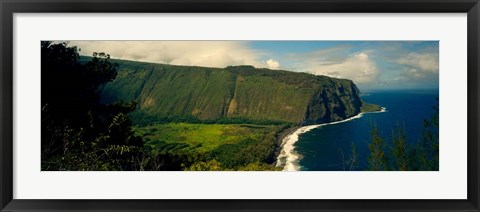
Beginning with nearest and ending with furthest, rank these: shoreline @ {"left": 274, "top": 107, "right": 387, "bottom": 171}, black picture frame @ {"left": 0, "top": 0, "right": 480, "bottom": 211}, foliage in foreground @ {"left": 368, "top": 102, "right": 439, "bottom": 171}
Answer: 1. black picture frame @ {"left": 0, "top": 0, "right": 480, "bottom": 211}
2. foliage in foreground @ {"left": 368, "top": 102, "right": 439, "bottom": 171}
3. shoreline @ {"left": 274, "top": 107, "right": 387, "bottom": 171}

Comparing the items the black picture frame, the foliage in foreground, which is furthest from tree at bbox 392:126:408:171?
the black picture frame

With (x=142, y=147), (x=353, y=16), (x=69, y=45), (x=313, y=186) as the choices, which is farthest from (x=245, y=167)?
(x=69, y=45)

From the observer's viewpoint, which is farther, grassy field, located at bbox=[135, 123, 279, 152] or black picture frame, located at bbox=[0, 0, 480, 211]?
grassy field, located at bbox=[135, 123, 279, 152]

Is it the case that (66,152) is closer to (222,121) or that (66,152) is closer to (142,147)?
(142,147)

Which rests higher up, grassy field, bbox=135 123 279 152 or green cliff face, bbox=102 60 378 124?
green cliff face, bbox=102 60 378 124

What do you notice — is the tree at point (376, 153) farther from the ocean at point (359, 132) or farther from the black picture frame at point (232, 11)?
the black picture frame at point (232, 11)

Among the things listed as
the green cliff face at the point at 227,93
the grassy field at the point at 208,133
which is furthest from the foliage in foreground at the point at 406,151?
the grassy field at the point at 208,133

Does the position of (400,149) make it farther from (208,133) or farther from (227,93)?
(208,133)

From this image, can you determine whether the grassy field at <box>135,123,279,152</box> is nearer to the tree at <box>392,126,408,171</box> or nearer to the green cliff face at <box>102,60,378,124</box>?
the green cliff face at <box>102,60,378,124</box>
